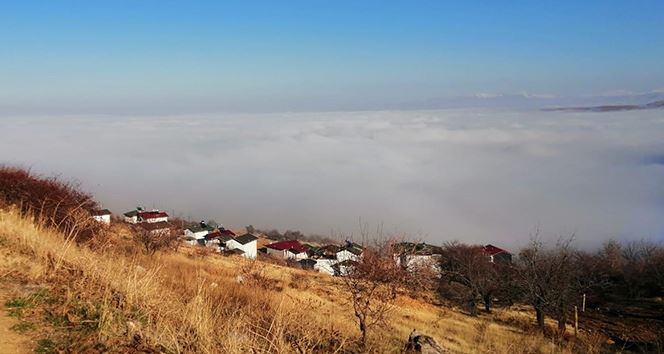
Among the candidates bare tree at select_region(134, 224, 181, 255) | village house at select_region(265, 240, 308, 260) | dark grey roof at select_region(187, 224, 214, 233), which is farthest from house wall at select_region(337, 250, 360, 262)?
dark grey roof at select_region(187, 224, 214, 233)

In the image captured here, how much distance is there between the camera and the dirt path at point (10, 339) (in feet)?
15.4

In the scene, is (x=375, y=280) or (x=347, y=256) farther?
(x=347, y=256)

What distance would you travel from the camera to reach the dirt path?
4.69m

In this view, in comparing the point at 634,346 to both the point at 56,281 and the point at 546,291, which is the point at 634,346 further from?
the point at 56,281

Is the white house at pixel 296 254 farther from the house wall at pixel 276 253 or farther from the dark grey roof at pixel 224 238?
the dark grey roof at pixel 224 238

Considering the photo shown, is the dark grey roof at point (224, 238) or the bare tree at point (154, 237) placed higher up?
the bare tree at point (154, 237)

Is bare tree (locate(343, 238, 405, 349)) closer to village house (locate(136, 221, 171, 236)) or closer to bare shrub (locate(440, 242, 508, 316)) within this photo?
village house (locate(136, 221, 171, 236))

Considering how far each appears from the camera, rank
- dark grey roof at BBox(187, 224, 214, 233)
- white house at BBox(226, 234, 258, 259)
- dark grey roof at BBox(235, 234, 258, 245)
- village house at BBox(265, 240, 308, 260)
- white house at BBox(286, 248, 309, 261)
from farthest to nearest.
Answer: dark grey roof at BBox(187, 224, 214, 233) < dark grey roof at BBox(235, 234, 258, 245) < white house at BBox(226, 234, 258, 259) < village house at BBox(265, 240, 308, 260) < white house at BBox(286, 248, 309, 261)

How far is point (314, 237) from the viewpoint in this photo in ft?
325

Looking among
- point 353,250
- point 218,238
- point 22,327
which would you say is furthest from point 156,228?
point 218,238

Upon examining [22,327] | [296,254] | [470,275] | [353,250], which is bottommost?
[296,254]

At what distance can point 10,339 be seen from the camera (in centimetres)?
489

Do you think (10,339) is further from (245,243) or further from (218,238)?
(218,238)

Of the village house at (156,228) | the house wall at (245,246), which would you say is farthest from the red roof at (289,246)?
the village house at (156,228)
